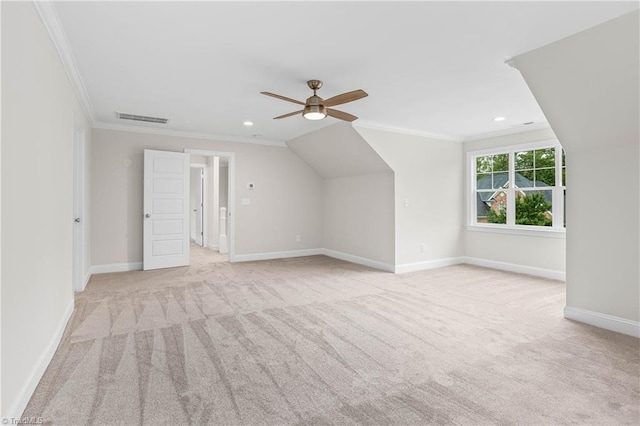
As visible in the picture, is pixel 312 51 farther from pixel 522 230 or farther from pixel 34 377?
pixel 522 230

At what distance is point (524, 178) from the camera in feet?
18.2

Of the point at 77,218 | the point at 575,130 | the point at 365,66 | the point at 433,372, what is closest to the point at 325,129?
the point at 365,66

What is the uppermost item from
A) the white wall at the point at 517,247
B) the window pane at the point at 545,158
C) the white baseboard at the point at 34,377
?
the window pane at the point at 545,158

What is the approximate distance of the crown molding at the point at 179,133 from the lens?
5.34 metres

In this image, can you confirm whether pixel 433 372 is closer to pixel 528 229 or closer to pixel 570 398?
pixel 570 398

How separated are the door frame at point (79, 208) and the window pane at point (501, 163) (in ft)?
21.1

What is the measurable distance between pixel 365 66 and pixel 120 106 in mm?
3302

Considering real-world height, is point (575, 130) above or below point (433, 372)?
above

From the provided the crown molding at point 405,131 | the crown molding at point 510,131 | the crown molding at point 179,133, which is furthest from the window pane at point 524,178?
the crown molding at point 179,133

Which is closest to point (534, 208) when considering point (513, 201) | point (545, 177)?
point (513, 201)

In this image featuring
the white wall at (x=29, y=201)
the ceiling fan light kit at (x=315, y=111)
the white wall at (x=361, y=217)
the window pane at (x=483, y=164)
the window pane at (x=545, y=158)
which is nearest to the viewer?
the white wall at (x=29, y=201)

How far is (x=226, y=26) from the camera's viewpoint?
239 centimetres

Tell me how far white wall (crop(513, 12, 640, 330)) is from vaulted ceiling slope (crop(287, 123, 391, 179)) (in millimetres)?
2655

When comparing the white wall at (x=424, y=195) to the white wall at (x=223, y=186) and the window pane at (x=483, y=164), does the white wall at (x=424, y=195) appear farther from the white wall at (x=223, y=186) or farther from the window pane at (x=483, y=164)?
the white wall at (x=223, y=186)
